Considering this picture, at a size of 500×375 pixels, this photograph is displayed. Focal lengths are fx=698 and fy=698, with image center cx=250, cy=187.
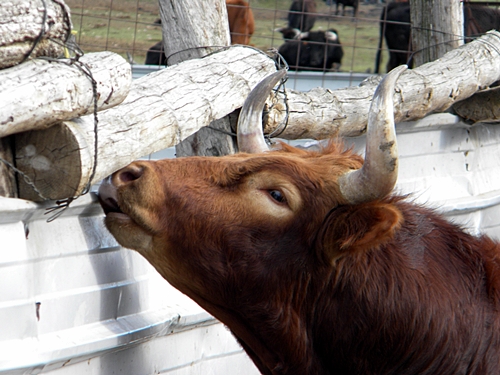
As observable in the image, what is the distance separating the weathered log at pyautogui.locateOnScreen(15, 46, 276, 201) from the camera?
2.55 metres

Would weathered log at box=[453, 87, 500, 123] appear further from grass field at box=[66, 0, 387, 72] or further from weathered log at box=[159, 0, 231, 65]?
grass field at box=[66, 0, 387, 72]

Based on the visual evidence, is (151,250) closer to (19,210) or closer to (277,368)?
(19,210)

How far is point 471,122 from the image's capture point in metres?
5.58

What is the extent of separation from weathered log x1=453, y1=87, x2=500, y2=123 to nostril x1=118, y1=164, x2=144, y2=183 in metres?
3.65

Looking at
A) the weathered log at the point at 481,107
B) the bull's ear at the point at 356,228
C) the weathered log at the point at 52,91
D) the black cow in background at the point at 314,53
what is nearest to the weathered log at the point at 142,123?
the weathered log at the point at 52,91

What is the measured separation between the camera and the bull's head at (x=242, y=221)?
8.47 feet

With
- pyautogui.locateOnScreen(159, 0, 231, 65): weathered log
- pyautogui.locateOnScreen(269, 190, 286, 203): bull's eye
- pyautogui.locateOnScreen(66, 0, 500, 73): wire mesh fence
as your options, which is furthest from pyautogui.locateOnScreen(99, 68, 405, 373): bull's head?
pyautogui.locateOnScreen(66, 0, 500, 73): wire mesh fence

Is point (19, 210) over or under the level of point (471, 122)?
over

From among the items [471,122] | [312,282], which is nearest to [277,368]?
[312,282]

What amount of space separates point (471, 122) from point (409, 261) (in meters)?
3.15

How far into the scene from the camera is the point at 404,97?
4.71 meters

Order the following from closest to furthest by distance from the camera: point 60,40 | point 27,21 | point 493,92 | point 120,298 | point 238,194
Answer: point 27,21, point 60,40, point 238,194, point 120,298, point 493,92

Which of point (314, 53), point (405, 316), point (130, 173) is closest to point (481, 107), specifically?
point (405, 316)

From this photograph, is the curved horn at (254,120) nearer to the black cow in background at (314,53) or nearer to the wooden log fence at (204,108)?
the wooden log fence at (204,108)
